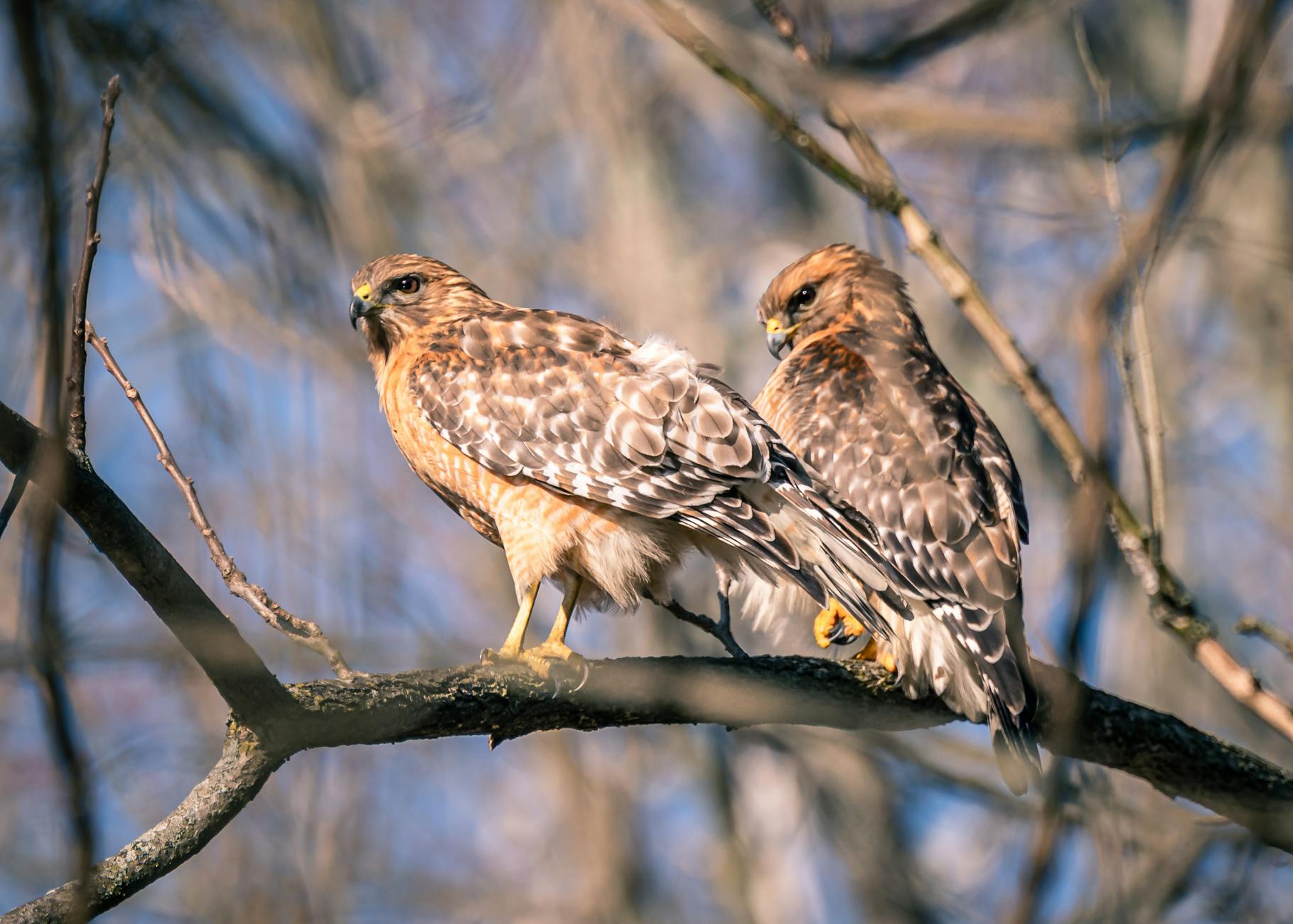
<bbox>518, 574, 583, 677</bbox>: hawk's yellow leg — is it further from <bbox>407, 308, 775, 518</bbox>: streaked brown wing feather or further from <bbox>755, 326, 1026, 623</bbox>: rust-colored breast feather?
<bbox>755, 326, 1026, 623</bbox>: rust-colored breast feather

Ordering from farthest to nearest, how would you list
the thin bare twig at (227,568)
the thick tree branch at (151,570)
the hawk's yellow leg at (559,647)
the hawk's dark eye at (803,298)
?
1. the hawk's dark eye at (803,298)
2. the hawk's yellow leg at (559,647)
3. the thin bare twig at (227,568)
4. the thick tree branch at (151,570)

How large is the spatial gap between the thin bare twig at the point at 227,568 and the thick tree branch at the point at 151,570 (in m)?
0.60

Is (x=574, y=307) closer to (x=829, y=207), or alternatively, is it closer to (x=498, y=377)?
(x=829, y=207)

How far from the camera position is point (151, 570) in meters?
2.40

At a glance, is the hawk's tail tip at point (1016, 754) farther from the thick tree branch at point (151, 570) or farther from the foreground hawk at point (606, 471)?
the thick tree branch at point (151, 570)

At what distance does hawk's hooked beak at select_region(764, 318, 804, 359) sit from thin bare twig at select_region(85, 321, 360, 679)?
11.4 ft

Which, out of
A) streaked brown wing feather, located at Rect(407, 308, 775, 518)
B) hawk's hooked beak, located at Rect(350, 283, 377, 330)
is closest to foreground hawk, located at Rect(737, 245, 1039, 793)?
streaked brown wing feather, located at Rect(407, 308, 775, 518)

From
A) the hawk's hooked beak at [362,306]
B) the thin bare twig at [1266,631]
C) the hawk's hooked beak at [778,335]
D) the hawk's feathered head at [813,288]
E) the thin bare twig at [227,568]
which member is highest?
the hawk's feathered head at [813,288]

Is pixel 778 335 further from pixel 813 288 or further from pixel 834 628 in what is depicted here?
pixel 834 628

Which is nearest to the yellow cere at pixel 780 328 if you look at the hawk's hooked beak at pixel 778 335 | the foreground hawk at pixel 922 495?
the hawk's hooked beak at pixel 778 335

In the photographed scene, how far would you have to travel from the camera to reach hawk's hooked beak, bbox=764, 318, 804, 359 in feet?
20.8

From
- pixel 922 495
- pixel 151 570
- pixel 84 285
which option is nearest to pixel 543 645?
pixel 922 495

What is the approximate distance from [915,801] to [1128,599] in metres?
2.20

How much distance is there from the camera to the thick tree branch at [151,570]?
2.24m
